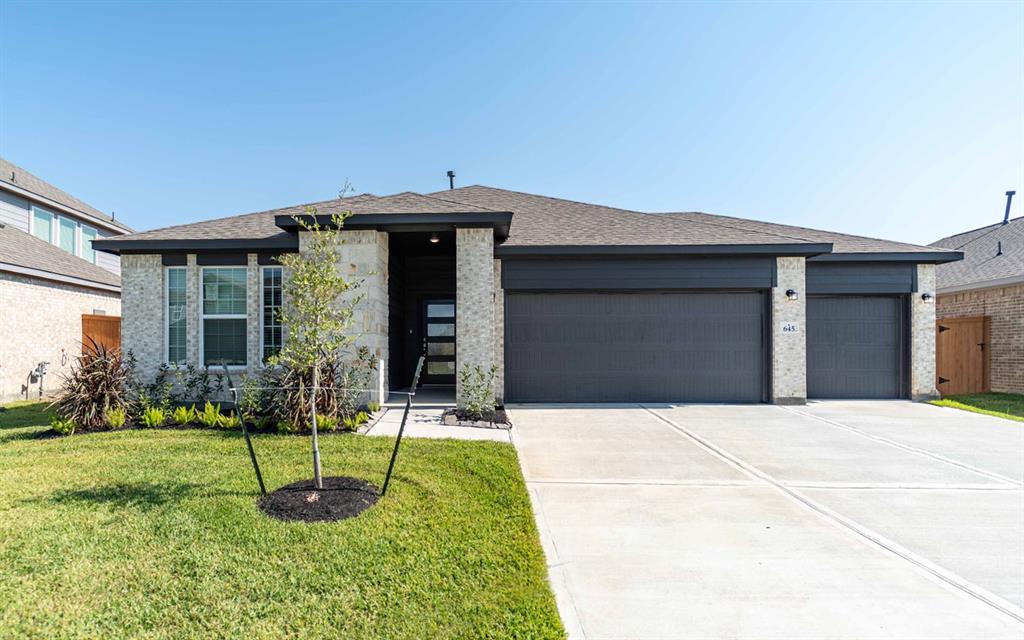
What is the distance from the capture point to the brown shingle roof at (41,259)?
1029 cm

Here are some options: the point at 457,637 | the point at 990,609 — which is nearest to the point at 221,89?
the point at 457,637

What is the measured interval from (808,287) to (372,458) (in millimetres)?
10060

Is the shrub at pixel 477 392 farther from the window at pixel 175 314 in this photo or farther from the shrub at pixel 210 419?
the window at pixel 175 314

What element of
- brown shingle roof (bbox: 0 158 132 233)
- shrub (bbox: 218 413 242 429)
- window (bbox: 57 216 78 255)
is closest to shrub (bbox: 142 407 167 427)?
shrub (bbox: 218 413 242 429)

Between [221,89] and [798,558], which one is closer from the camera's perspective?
[798,558]

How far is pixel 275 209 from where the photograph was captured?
9.74m

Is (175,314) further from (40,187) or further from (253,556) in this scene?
(40,187)

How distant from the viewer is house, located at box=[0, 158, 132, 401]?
9820mm

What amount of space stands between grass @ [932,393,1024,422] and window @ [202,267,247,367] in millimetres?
15045

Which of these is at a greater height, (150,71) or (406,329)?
(150,71)

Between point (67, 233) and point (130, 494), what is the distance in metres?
18.6

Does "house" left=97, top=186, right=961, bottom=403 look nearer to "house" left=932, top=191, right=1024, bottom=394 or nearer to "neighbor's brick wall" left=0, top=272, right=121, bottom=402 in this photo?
"house" left=932, top=191, right=1024, bottom=394

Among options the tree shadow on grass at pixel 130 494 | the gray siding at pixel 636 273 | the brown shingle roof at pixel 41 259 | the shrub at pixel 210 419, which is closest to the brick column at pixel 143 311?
the shrub at pixel 210 419

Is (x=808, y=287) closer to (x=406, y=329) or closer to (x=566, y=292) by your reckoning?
(x=566, y=292)
